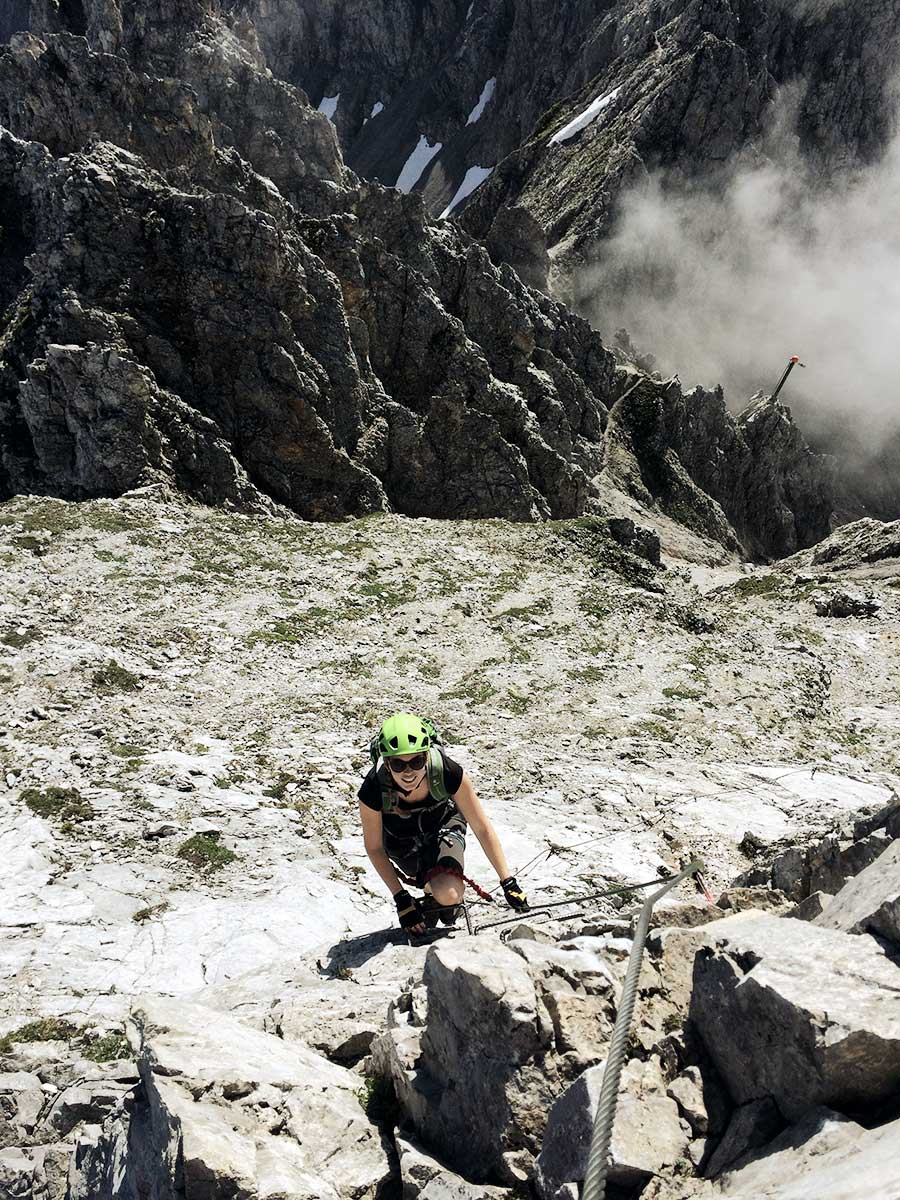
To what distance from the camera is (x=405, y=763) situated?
8.13 m

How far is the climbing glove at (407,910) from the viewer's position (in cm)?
850

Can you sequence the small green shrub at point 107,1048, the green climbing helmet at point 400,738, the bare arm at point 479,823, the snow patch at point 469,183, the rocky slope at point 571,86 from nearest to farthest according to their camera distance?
the small green shrub at point 107,1048
the green climbing helmet at point 400,738
the bare arm at point 479,823
the rocky slope at point 571,86
the snow patch at point 469,183

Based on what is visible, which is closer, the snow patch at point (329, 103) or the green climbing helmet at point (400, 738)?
the green climbing helmet at point (400, 738)

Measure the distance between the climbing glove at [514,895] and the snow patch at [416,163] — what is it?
569 feet

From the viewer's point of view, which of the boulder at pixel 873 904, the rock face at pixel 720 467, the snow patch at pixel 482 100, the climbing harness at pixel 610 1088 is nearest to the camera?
the climbing harness at pixel 610 1088

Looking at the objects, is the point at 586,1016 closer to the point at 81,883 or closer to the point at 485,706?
the point at 81,883

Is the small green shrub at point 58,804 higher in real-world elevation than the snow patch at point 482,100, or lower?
lower

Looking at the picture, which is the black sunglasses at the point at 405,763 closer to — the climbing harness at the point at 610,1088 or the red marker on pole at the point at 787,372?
the climbing harness at the point at 610,1088

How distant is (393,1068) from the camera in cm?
572

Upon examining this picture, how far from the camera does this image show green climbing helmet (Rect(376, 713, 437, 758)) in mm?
7906

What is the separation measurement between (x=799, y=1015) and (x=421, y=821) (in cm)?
510

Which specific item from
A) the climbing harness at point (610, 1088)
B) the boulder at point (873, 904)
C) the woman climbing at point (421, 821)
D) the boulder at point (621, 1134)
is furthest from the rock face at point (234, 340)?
the boulder at point (621, 1134)

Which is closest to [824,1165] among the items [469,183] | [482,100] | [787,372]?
[787,372]

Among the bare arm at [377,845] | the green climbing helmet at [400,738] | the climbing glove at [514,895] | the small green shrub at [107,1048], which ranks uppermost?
the green climbing helmet at [400,738]
